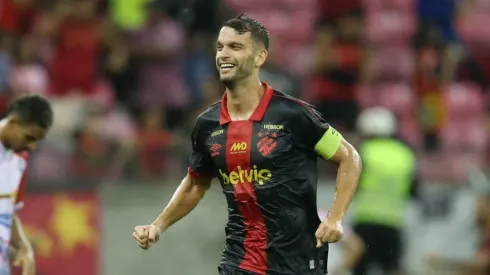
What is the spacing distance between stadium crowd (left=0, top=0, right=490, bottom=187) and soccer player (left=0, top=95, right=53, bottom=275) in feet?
12.1

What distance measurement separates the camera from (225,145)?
6645mm

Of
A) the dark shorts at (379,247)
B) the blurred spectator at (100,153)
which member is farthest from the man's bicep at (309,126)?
the dark shorts at (379,247)

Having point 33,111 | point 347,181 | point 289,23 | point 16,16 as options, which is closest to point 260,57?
point 347,181

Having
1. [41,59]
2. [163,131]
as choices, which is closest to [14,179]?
[163,131]

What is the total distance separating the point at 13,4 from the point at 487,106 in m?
6.34

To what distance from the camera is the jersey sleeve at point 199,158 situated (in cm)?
682

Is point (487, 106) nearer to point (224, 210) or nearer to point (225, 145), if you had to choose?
point (224, 210)

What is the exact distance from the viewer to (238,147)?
21.6 feet

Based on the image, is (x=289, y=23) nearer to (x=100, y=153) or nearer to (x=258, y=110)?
(x=100, y=153)

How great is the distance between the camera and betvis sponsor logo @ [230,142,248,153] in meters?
6.57

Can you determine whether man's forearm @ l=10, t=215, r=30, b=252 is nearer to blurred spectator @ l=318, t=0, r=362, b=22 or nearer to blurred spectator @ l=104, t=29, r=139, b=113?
blurred spectator @ l=104, t=29, r=139, b=113

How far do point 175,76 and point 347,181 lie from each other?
7.13 m

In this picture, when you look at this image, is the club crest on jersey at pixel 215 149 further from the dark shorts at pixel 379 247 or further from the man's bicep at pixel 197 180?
the dark shorts at pixel 379 247

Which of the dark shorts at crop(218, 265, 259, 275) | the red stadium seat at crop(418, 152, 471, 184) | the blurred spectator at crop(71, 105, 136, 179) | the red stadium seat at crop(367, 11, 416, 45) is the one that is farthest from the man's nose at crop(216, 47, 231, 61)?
the red stadium seat at crop(367, 11, 416, 45)
